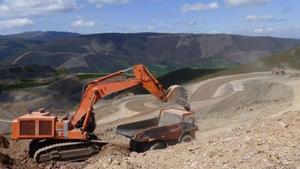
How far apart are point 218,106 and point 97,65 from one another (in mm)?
132905

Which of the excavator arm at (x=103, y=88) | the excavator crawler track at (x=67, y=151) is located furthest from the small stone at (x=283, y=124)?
the excavator crawler track at (x=67, y=151)

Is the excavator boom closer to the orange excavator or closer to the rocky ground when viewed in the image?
the orange excavator

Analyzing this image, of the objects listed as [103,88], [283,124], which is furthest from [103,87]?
[283,124]

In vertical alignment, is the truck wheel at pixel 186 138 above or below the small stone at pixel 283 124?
below

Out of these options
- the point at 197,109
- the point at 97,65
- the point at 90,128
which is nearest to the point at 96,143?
the point at 90,128

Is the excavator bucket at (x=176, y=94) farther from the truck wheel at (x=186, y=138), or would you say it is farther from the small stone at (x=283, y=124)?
the small stone at (x=283, y=124)

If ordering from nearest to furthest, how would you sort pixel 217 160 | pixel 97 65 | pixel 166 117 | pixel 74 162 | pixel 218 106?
pixel 217 160 → pixel 74 162 → pixel 166 117 → pixel 218 106 → pixel 97 65

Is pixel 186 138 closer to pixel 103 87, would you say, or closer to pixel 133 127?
pixel 133 127

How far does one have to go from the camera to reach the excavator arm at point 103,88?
65.0 feet

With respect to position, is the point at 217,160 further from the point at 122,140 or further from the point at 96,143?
the point at 122,140

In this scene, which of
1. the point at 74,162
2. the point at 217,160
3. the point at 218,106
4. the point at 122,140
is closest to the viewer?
the point at 217,160

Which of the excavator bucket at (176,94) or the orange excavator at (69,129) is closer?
the orange excavator at (69,129)

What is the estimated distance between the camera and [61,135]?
19562 mm

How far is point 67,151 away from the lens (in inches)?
761
